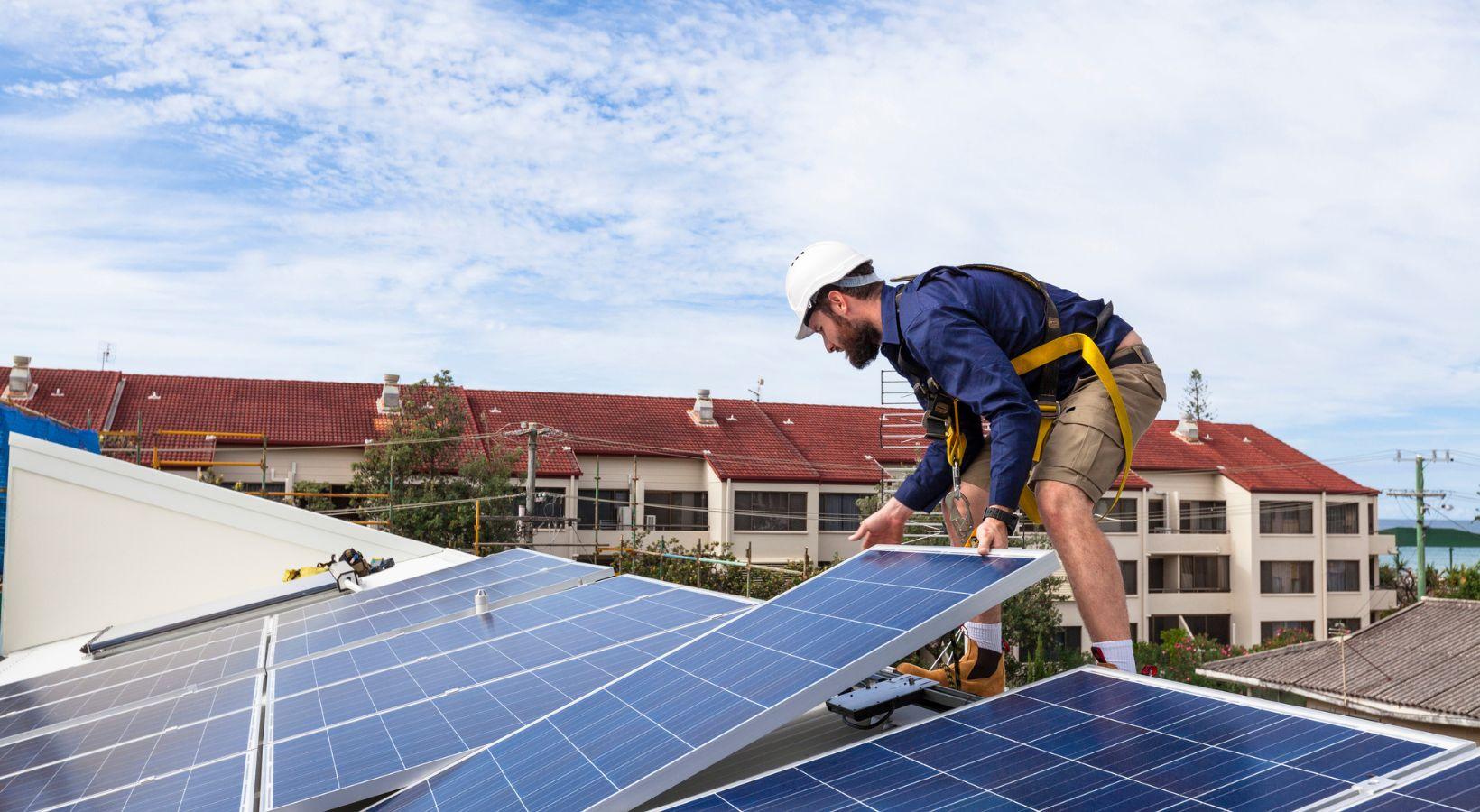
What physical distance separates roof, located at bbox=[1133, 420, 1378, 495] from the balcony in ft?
9.72

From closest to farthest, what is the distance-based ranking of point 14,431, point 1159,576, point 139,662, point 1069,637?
point 139,662 → point 14,431 → point 1069,637 → point 1159,576

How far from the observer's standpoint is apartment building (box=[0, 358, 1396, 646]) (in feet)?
125

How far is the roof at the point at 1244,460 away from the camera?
172ft

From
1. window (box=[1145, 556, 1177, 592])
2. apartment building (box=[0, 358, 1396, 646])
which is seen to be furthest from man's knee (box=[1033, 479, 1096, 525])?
window (box=[1145, 556, 1177, 592])

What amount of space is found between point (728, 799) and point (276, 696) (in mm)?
3102

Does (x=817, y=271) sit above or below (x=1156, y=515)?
above

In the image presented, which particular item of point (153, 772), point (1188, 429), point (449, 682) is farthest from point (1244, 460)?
point (153, 772)

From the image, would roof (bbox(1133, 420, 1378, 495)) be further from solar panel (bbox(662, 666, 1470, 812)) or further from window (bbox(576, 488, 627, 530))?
solar panel (bbox(662, 666, 1470, 812))

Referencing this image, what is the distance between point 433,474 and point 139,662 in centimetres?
3138

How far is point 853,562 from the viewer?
4.19m

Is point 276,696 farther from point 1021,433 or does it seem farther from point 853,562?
point 1021,433

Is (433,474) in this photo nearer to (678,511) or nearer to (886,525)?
(678,511)

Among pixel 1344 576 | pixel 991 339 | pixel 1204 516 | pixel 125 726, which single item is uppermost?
pixel 991 339

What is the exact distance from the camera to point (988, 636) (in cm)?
435
